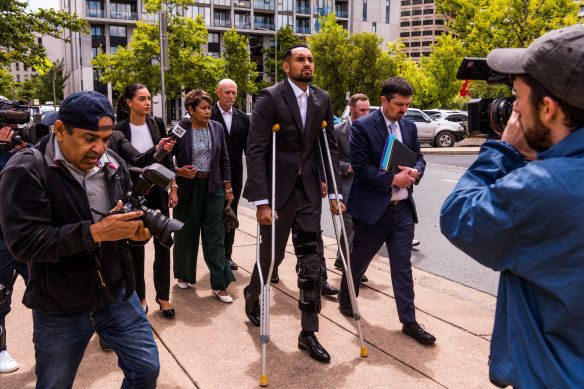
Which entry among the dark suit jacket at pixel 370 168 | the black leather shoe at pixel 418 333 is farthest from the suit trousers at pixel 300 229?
the black leather shoe at pixel 418 333

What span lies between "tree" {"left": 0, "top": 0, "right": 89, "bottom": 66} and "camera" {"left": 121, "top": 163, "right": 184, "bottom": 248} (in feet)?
39.5

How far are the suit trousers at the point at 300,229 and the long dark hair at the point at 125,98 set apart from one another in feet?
5.79

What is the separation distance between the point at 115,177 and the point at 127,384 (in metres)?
1.01

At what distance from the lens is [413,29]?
134125 mm

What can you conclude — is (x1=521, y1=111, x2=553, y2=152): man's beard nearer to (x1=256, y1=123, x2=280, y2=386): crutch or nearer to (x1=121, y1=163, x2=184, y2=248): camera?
(x1=121, y1=163, x2=184, y2=248): camera

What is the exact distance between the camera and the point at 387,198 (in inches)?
175

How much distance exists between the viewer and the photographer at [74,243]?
228 centimetres

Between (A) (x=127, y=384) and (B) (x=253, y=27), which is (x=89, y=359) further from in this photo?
(B) (x=253, y=27)

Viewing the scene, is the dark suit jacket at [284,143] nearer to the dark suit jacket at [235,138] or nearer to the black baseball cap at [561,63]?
the dark suit jacket at [235,138]

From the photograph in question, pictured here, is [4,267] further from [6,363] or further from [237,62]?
[237,62]

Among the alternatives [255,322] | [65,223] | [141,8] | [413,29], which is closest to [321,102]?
[255,322]

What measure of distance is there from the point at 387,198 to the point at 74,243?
2.79 m

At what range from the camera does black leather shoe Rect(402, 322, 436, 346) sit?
4.15 meters

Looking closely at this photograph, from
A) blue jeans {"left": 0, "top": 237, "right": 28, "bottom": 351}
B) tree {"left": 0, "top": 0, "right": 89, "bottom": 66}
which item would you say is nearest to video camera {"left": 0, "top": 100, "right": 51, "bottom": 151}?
blue jeans {"left": 0, "top": 237, "right": 28, "bottom": 351}
